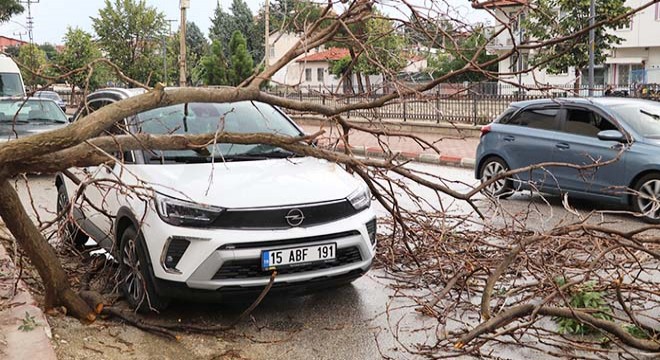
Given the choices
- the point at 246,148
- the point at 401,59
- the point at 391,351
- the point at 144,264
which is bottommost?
the point at 391,351

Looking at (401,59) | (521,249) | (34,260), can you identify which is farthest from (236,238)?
(401,59)

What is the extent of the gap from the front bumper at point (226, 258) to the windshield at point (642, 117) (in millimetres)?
5971

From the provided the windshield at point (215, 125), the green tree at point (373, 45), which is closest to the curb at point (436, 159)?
the green tree at point (373, 45)

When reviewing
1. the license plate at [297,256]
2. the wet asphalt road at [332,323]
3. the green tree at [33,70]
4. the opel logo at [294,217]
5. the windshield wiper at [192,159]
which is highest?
the green tree at [33,70]

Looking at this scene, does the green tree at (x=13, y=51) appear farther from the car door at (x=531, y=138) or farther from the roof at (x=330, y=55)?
the car door at (x=531, y=138)

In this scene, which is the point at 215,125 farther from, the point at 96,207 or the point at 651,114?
the point at 651,114

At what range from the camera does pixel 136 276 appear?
A: 16.7 ft

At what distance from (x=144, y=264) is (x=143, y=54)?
4054 cm

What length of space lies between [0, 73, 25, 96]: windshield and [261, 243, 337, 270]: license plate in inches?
728

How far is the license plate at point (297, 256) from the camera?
185 inches

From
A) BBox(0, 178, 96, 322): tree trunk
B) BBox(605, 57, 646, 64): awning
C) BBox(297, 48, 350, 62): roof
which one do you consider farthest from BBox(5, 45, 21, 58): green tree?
BBox(605, 57, 646, 64): awning

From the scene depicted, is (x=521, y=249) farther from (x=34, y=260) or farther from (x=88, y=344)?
(x=34, y=260)

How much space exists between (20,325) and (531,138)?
25.8 ft

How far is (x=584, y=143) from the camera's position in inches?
376
